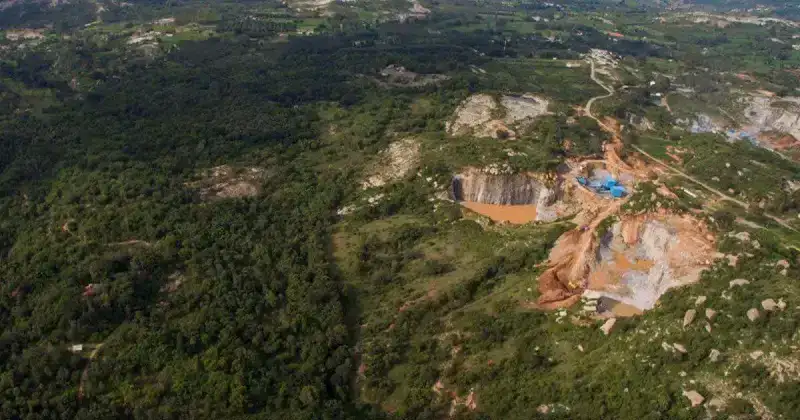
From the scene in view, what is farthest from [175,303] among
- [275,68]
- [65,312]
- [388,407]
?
[275,68]

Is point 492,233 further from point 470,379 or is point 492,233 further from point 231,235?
point 231,235

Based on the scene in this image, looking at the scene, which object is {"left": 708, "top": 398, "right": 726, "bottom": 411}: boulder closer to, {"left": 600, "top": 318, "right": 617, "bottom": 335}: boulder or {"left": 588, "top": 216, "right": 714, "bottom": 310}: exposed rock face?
{"left": 600, "top": 318, "right": 617, "bottom": 335}: boulder

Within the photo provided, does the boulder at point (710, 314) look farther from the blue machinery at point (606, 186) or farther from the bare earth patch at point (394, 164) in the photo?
the bare earth patch at point (394, 164)

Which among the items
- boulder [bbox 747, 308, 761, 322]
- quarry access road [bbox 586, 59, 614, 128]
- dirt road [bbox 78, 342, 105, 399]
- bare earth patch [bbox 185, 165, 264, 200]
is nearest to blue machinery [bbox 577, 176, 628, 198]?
quarry access road [bbox 586, 59, 614, 128]

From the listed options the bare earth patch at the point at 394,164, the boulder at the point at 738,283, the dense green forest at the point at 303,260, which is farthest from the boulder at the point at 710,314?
the bare earth patch at the point at 394,164

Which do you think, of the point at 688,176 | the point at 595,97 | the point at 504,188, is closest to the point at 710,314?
the point at 504,188

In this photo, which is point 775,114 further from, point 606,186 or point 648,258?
point 648,258
